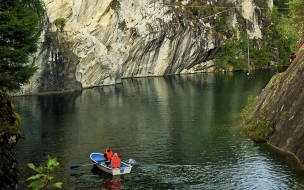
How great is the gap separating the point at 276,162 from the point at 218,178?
5828 mm

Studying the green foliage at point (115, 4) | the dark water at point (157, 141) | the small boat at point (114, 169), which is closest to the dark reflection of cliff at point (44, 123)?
the dark water at point (157, 141)

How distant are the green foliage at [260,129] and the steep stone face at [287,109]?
1.42ft

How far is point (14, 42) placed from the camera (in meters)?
34.8

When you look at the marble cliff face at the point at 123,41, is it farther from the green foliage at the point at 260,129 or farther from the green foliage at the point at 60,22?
the green foliage at the point at 260,129

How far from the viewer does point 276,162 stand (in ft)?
120

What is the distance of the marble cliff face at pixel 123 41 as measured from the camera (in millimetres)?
85188

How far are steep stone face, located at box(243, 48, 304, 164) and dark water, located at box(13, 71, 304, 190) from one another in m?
1.15

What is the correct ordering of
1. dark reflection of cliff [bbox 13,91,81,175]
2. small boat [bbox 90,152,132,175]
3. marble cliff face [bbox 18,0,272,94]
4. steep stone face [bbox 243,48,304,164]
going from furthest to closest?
marble cliff face [bbox 18,0,272,94] < dark reflection of cliff [bbox 13,91,81,175] < steep stone face [bbox 243,48,304,164] < small boat [bbox 90,152,132,175]

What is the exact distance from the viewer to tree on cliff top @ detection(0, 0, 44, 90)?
1305 inches

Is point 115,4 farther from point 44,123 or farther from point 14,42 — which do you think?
point 14,42

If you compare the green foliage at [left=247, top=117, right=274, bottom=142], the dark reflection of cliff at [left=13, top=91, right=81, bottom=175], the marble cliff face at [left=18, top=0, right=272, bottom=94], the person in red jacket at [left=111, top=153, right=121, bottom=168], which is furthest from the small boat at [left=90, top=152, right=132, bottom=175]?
the marble cliff face at [left=18, top=0, right=272, bottom=94]

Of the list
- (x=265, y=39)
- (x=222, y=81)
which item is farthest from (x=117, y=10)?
(x=265, y=39)

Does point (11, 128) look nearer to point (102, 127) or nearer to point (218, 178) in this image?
point (218, 178)

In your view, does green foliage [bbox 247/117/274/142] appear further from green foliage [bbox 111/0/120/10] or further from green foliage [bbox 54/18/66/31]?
green foliage [bbox 111/0/120/10]
